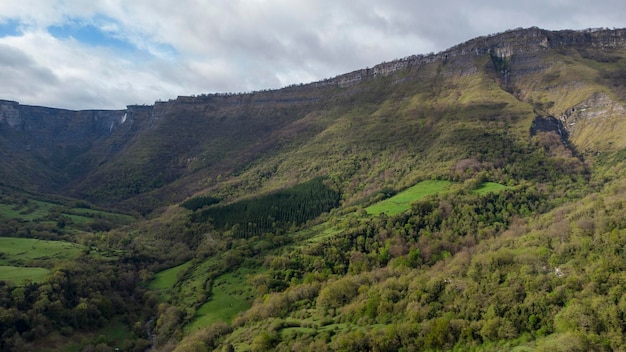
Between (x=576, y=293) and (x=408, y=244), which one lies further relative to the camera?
(x=408, y=244)

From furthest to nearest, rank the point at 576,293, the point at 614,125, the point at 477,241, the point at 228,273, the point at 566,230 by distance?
1. the point at 614,125
2. the point at 228,273
3. the point at 477,241
4. the point at 566,230
5. the point at 576,293

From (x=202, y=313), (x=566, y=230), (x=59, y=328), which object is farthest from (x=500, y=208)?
(x=59, y=328)

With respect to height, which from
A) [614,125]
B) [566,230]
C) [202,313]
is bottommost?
[202,313]

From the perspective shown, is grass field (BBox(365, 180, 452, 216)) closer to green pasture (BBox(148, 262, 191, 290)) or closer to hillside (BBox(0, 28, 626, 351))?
hillside (BBox(0, 28, 626, 351))

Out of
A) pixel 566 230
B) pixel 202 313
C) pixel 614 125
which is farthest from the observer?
pixel 614 125

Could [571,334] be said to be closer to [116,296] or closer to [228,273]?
[228,273]

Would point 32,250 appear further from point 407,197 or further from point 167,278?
point 407,197

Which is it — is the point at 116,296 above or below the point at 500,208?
below
